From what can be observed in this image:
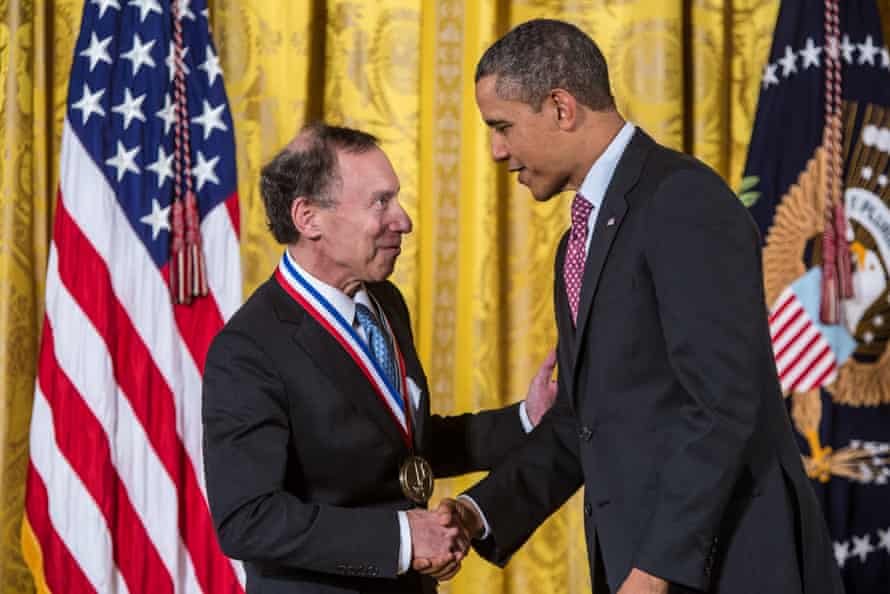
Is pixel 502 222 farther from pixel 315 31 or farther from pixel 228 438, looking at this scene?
pixel 228 438

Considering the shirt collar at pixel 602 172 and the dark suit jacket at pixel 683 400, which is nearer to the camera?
the dark suit jacket at pixel 683 400

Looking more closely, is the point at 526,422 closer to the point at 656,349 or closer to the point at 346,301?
the point at 346,301

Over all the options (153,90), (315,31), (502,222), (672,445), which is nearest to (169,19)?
(153,90)

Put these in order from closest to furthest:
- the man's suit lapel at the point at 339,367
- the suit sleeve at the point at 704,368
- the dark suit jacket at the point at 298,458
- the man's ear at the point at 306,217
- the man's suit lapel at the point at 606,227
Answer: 1. the suit sleeve at the point at 704,368
2. the man's suit lapel at the point at 606,227
3. the dark suit jacket at the point at 298,458
4. the man's suit lapel at the point at 339,367
5. the man's ear at the point at 306,217

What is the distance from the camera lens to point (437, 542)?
2045 millimetres

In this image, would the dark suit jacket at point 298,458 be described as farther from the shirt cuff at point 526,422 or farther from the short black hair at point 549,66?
the short black hair at point 549,66

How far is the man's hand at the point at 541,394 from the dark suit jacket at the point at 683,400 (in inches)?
19.9

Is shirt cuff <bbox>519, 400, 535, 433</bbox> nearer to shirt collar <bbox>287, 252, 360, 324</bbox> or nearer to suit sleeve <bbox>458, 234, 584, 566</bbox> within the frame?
suit sleeve <bbox>458, 234, 584, 566</bbox>

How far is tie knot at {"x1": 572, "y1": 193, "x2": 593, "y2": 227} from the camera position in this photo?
1.97 m

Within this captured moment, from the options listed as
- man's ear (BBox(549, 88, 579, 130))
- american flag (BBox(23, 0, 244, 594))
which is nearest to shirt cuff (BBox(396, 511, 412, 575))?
man's ear (BBox(549, 88, 579, 130))

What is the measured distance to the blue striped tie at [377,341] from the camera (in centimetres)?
227

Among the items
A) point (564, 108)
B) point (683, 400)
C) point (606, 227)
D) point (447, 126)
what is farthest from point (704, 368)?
point (447, 126)

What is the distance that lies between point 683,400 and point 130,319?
2.07 meters

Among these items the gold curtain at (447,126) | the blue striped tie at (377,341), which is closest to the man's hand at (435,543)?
the blue striped tie at (377,341)
